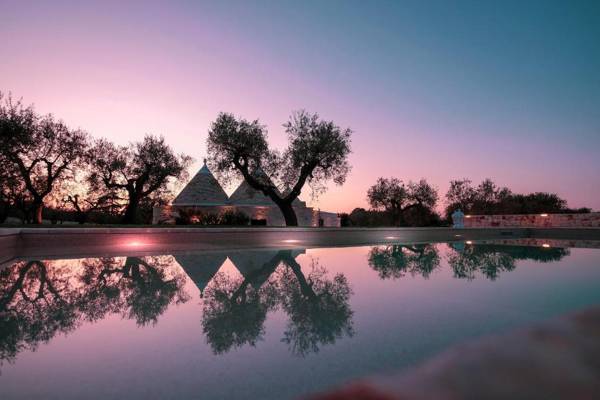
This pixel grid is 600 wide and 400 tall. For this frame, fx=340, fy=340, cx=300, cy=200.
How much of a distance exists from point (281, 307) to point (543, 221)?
1270 inches

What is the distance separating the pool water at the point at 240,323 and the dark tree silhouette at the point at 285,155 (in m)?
16.4

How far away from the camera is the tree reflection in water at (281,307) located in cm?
302

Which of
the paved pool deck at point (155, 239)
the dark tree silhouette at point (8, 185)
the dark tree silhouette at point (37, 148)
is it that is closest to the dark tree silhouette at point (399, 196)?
the paved pool deck at point (155, 239)

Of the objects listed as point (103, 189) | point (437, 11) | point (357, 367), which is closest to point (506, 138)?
point (437, 11)

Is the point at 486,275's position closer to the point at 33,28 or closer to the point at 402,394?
the point at 402,394

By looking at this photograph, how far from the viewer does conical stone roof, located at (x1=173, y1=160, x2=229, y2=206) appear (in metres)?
27.0

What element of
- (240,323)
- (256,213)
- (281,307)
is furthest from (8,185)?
(240,323)

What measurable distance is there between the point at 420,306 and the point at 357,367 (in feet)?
7.18

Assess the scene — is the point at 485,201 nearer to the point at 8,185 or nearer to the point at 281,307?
the point at 8,185

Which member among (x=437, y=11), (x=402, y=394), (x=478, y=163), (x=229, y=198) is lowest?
(x=402, y=394)

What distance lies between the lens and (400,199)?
4188 cm

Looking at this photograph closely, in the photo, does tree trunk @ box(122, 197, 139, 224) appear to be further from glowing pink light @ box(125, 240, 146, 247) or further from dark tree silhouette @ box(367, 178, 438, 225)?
dark tree silhouette @ box(367, 178, 438, 225)

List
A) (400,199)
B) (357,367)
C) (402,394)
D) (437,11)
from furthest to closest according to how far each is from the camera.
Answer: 1. (400,199)
2. (437,11)
3. (357,367)
4. (402,394)

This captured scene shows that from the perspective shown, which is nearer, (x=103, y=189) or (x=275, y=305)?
(x=275, y=305)
